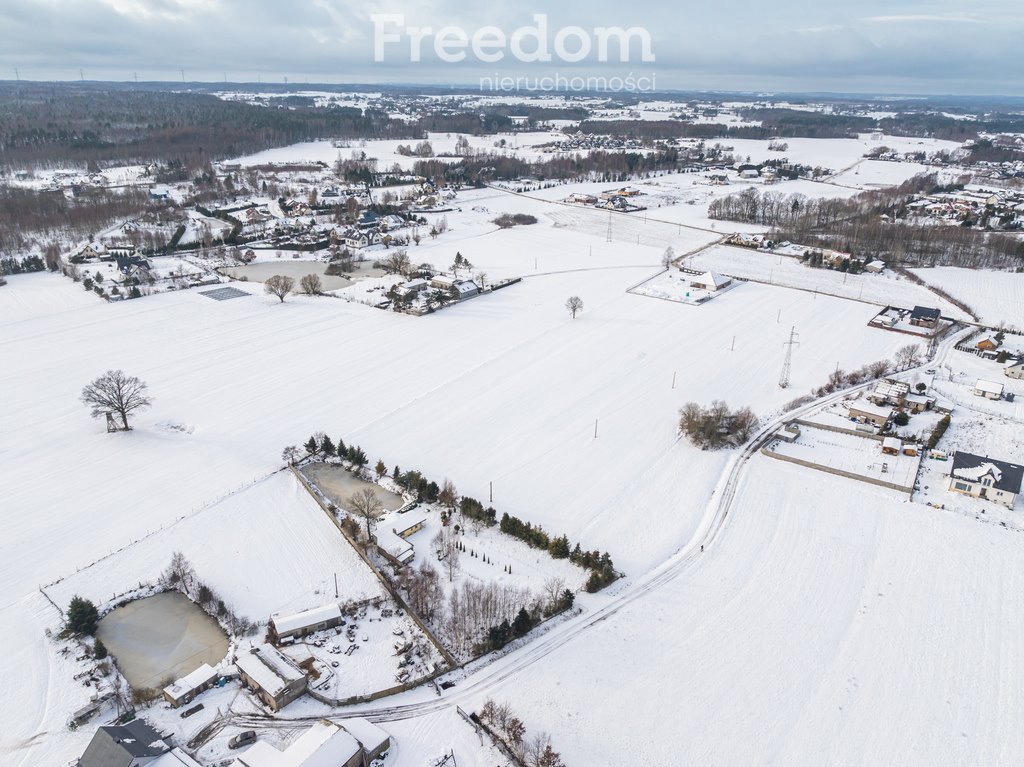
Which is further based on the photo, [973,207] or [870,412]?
[973,207]

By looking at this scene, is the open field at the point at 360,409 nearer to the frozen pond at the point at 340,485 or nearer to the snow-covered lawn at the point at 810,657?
the frozen pond at the point at 340,485

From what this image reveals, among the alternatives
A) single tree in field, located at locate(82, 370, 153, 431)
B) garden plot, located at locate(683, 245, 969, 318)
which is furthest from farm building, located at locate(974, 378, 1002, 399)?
single tree in field, located at locate(82, 370, 153, 431)

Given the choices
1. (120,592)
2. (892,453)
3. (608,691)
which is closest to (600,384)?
(892,453)

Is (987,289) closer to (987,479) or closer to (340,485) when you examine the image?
(987,479)

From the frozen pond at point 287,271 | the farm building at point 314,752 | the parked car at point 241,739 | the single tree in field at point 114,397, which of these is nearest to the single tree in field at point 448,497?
the farm building at point 314,752

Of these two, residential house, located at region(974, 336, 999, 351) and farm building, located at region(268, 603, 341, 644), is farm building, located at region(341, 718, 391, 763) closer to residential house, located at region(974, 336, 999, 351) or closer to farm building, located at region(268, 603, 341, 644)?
farm building, located at region(268, 603, 341, 644)

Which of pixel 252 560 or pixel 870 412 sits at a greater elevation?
pixel 870 412

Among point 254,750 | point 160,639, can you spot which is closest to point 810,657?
point 254,750
